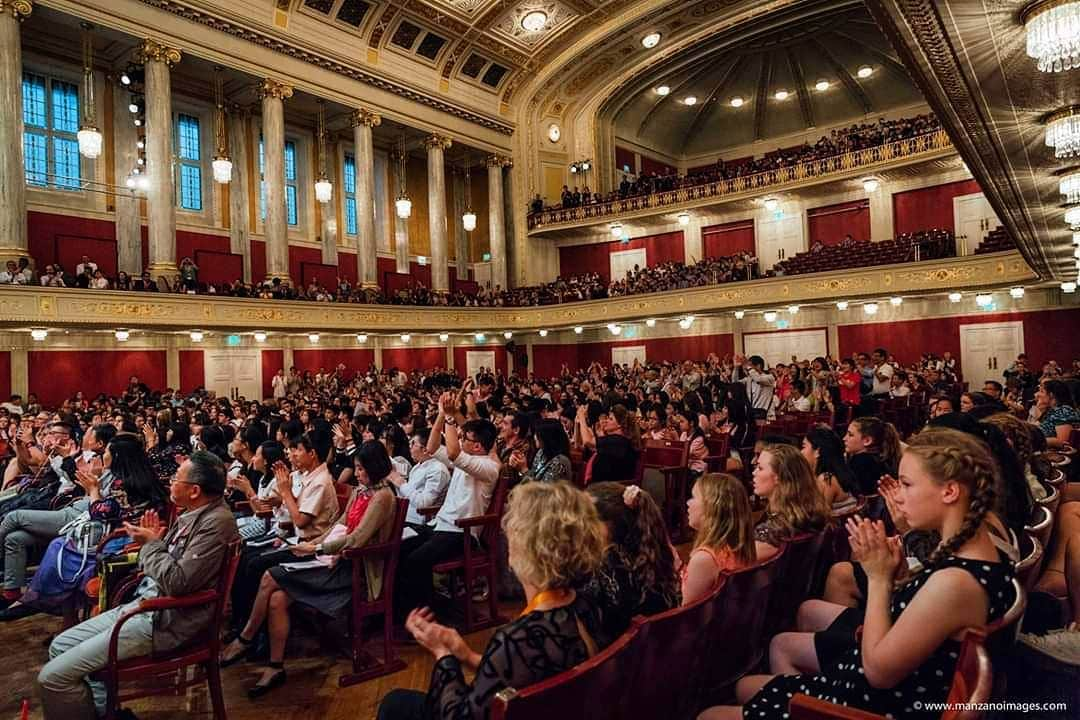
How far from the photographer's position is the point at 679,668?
89.7 inches

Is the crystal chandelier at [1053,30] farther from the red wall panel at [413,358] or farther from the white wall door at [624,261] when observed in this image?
the white wall door at [624,261]

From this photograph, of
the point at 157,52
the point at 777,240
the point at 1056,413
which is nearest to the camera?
the point at 1056,413

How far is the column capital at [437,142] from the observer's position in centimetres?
2192

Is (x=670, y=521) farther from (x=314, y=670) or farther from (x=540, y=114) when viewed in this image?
(x=540, y=114)

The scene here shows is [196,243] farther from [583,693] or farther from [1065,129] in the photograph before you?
[583,693]

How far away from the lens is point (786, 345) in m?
20.8

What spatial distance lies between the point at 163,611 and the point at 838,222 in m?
21.6

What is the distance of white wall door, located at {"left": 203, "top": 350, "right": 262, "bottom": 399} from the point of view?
1762 cm

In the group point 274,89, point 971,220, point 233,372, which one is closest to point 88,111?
point 274,89

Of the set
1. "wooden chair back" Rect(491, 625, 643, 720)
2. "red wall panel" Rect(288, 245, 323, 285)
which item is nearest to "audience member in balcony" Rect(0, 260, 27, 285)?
"red wall panel" Rect(288, 245, 323, 285)

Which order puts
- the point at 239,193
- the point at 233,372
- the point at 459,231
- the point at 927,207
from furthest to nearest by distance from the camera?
1. the point at 459,231
2. the point at 239,193
3. the point at 927,207
4. the point at 233,372

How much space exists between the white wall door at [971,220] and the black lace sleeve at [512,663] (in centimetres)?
2052

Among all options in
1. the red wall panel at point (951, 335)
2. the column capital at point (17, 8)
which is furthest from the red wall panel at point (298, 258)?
the red wall panel at point (951, 335)

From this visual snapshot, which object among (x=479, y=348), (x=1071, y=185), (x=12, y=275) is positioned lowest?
(x=479, y=348)
